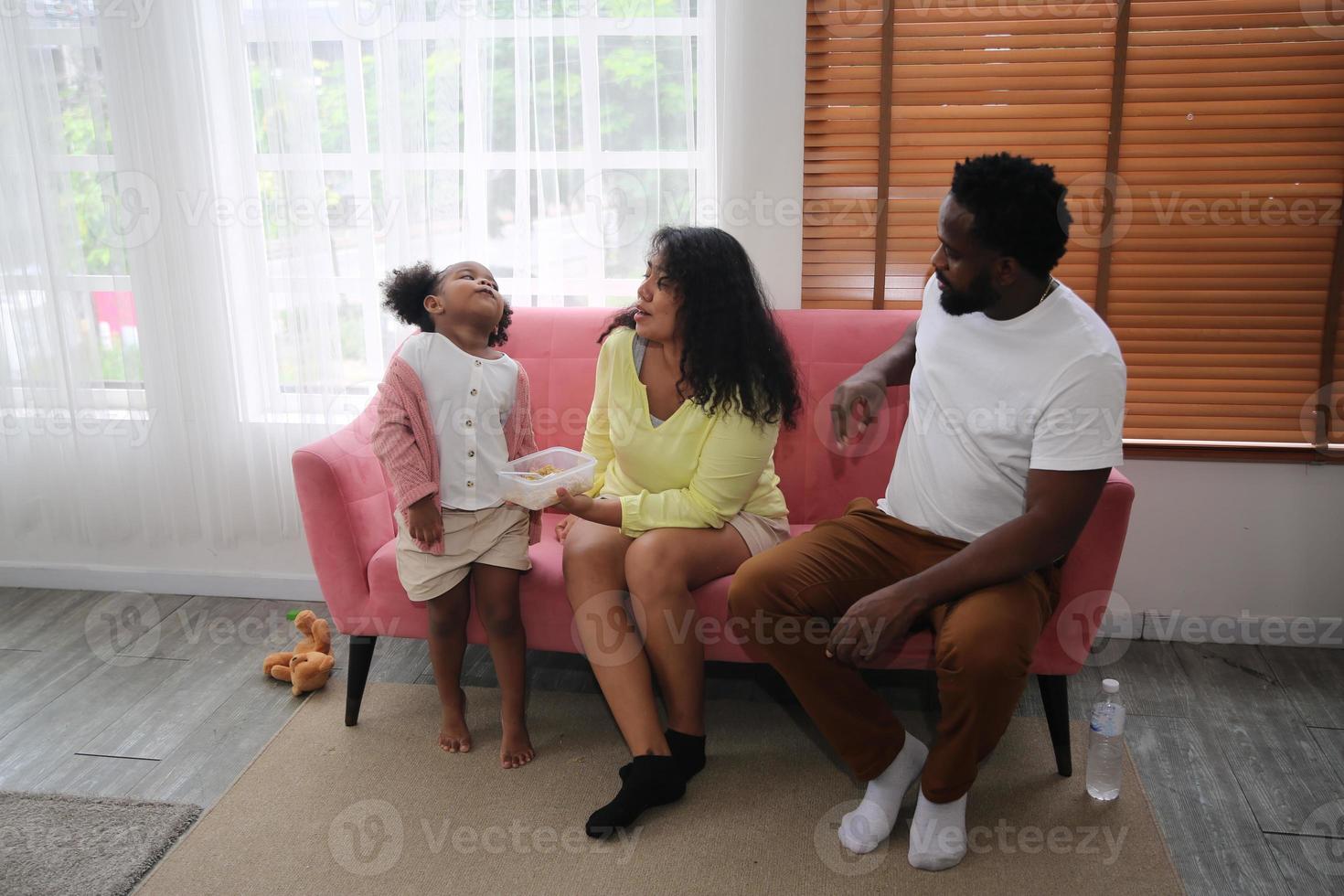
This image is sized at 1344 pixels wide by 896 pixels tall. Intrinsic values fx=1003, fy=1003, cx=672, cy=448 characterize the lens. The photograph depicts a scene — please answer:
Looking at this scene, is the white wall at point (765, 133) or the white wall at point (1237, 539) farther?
the white wall at point (1237, 539)

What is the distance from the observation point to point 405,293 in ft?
6.89

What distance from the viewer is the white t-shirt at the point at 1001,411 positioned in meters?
1.68

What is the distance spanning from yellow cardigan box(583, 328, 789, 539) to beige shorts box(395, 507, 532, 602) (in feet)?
0.66

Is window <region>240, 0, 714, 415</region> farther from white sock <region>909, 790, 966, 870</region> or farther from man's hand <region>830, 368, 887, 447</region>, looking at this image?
white sock <region>909, 790, 966, 870</region>

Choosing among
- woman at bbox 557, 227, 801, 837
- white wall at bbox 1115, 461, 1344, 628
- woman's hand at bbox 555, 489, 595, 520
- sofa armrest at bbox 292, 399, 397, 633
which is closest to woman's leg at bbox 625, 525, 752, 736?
woman at bbox 557, 227, 801, 837

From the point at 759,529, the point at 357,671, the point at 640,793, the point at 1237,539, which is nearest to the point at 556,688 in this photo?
the point at 357,671

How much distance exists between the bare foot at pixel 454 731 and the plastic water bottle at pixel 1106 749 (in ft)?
4.14

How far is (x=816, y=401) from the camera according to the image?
2357 millimetres

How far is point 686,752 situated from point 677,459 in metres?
0.58

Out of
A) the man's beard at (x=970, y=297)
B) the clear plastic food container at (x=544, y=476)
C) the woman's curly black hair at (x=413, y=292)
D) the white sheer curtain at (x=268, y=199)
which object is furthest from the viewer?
the white sheer curtain at (x=268, y=199)

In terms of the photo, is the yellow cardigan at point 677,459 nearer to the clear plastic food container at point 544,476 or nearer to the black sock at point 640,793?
the clear plastic food container at point 544,476

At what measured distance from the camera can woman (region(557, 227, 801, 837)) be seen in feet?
6.35

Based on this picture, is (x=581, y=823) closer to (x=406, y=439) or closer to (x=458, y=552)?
(x=458, y=552)

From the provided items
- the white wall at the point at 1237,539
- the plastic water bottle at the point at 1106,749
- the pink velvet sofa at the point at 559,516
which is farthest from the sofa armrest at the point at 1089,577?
the white wall at the point at 1237,539
